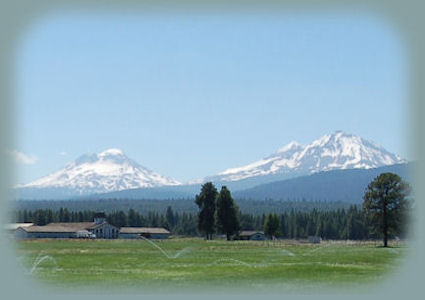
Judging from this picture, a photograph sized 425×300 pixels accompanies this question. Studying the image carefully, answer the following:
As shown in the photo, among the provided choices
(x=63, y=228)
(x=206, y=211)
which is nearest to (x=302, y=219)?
(x=63, y=228)

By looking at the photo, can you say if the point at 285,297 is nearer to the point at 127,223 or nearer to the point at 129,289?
the point at 129,289

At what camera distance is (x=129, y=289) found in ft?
48.4

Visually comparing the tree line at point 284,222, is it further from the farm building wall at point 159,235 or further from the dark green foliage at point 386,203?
the dark green foliage at point 386,203

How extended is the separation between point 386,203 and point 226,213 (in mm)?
13743

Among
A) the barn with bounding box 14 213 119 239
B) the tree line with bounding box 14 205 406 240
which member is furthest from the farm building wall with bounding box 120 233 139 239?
the tree line with bounding box 14 205 406 240

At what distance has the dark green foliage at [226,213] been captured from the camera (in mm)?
48250

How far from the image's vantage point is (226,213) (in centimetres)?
4853

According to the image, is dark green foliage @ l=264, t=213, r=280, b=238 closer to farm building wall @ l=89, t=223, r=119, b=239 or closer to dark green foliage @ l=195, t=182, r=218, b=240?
dark green foliage @ l=195, t=182, r=218, b=240

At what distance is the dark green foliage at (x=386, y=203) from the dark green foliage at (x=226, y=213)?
39.9 ft

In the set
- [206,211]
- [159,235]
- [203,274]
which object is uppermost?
[206,211]

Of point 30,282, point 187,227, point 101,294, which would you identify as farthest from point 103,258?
point 187,227

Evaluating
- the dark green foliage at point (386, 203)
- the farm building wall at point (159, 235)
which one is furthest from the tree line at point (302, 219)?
the farm building wall at point (159, 235)

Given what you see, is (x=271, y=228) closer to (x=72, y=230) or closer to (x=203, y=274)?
(x=72, y=230)

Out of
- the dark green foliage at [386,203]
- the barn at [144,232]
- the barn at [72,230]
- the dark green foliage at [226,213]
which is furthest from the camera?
the barn at [144,232]
